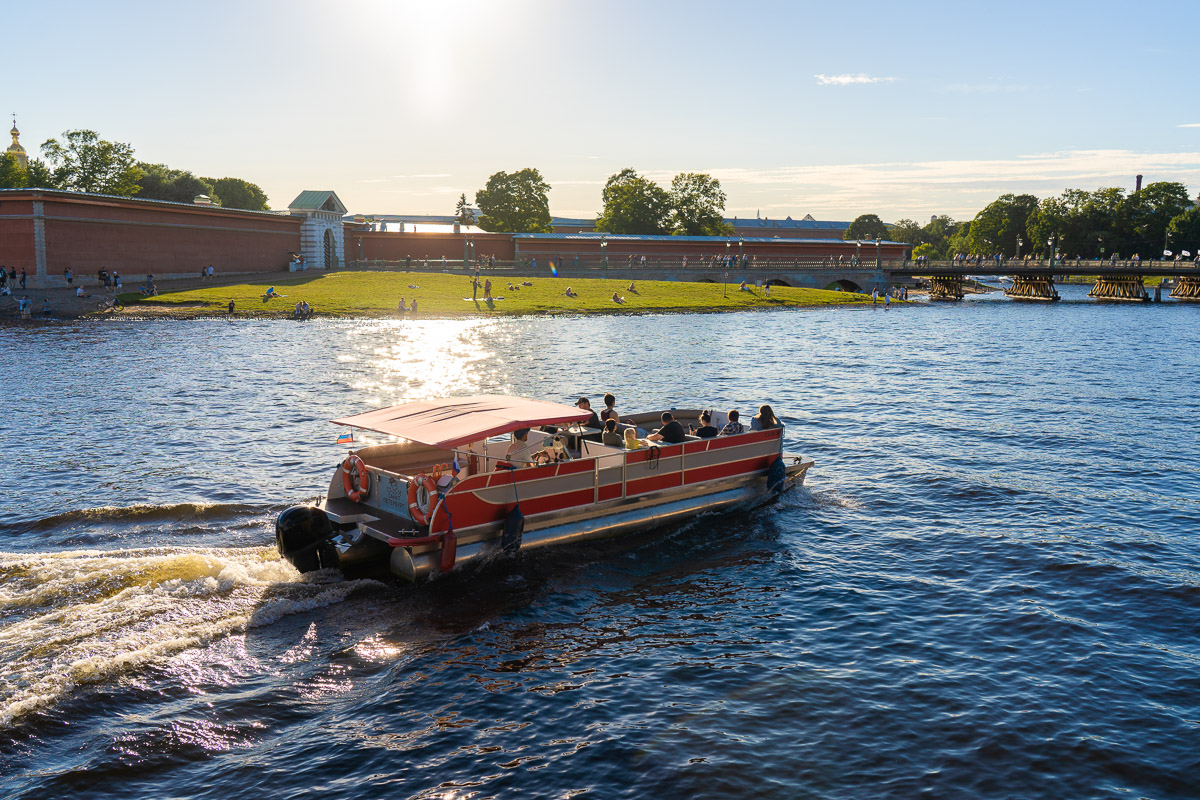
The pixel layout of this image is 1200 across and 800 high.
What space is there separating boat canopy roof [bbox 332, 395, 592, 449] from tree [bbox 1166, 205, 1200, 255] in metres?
150

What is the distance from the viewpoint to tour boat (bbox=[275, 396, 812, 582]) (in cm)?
1398

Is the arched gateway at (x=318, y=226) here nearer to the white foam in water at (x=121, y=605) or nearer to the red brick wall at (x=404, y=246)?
the red brick wall at (x=404, y=246)

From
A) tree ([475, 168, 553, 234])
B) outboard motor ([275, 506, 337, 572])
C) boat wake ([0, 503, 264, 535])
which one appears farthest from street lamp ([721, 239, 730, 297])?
outboard motor ([275, 506, 337, 572])

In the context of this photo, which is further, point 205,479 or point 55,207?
point 55,207

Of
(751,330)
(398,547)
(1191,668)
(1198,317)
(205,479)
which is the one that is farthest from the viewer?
(1198,317)

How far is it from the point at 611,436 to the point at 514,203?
10534 centimetres

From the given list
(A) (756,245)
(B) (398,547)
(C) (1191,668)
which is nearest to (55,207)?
(B) (398,547)

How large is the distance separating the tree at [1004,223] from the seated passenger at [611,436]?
158 meters

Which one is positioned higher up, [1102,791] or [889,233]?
[889,233]

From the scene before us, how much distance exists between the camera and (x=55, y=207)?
180 feet

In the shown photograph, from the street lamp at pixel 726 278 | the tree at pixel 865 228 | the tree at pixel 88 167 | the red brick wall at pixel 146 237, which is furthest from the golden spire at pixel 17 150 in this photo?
the tree at pixel 865 228

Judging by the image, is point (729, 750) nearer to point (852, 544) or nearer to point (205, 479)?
point (852, 544)

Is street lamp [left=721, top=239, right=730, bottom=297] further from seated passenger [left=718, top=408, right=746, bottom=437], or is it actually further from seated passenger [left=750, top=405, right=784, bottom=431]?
seated passenger [left=718, top=408, right=746, bottom=437]

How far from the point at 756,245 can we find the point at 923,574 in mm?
91255
